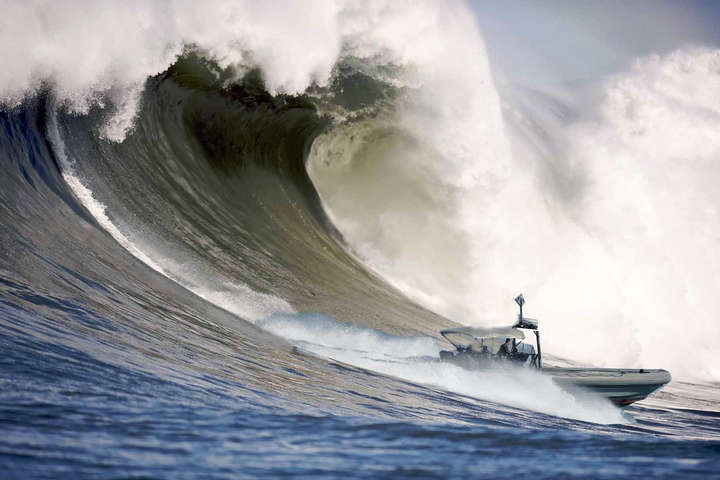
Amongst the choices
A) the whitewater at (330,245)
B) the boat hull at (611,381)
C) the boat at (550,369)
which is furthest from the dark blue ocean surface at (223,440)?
the boat hull at (611,381)

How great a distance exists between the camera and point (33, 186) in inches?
354

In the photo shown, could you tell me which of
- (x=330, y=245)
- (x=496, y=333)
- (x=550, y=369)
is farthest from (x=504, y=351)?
(x=330, y=245)

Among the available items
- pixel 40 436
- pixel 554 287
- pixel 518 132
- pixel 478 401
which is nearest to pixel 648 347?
pixel 554 287

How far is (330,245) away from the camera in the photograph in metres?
14.0

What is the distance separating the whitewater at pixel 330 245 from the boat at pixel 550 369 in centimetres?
17

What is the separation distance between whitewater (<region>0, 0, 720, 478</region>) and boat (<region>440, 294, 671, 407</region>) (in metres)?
0.17

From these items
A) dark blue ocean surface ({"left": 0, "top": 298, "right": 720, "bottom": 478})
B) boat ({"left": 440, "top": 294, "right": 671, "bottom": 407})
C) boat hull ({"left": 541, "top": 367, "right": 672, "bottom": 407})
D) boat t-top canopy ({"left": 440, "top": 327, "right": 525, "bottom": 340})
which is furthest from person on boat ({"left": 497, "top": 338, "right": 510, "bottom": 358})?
dark blue ocean surface ({"left": 0, "top": 298, "right": 720, "bottom": 478})

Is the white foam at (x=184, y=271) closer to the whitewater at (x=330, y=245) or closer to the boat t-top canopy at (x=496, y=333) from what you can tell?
the whitewater at (x=330, y=245)

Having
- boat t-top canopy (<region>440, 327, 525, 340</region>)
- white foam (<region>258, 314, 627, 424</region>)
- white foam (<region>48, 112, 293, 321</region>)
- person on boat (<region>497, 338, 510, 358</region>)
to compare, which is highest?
white foam (<region>48, 112, 293, 321</region>)

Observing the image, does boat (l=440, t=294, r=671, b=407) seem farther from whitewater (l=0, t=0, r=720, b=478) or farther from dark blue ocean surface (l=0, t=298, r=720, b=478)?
dark blue ocean surface (l=0, t=298, r=720, b=478)

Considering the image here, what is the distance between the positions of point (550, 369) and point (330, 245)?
5.88 metres

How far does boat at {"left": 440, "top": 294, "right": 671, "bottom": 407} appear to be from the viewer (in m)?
8.73

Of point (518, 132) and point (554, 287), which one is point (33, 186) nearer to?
point (554, 287)

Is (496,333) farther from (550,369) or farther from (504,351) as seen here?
(550,369)
